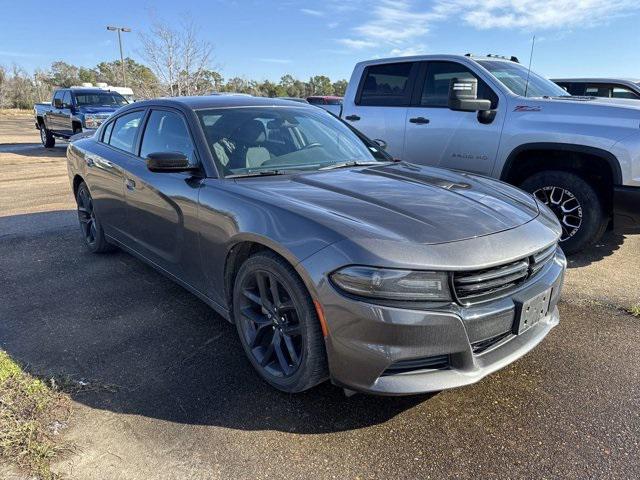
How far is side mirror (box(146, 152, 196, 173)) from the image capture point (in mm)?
2993

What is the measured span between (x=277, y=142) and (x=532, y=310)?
2002 mm

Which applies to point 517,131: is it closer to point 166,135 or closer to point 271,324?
point 166,135

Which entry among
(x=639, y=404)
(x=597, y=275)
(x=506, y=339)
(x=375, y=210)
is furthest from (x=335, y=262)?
(x=597, y=275)

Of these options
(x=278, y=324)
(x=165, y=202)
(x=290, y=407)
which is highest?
(x=165, y=202)

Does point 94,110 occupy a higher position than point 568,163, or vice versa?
point 94,110

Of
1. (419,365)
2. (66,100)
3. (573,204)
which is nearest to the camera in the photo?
(419,365)

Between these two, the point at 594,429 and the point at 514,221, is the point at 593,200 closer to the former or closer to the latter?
the point at 514,221

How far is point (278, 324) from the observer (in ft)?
8.37

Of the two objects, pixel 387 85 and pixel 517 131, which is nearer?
pixel 517 131

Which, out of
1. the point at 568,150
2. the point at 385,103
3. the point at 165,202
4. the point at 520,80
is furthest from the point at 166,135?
the point at 520,80

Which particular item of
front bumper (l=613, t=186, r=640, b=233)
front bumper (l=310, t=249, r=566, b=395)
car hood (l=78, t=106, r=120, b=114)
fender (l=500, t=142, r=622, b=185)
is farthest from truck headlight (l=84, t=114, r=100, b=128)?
front bumper (l=310, t=249, r=566, b=395)

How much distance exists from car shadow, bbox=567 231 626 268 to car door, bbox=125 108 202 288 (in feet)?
11.8

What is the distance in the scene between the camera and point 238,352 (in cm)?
306

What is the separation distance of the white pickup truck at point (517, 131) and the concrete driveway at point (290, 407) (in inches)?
A: 38.4
